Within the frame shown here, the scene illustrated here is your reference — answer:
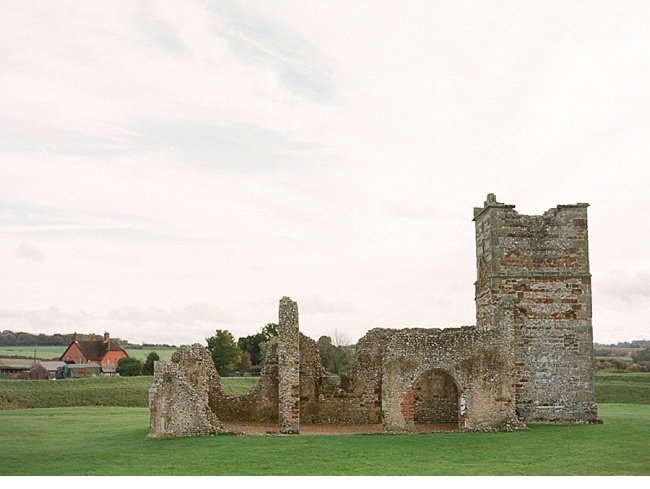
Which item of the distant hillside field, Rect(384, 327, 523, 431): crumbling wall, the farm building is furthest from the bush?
the farm building

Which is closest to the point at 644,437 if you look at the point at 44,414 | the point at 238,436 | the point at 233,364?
the point at 238,436

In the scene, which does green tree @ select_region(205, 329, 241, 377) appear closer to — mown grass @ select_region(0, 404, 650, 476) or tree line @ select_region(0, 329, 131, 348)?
tree line @ select_region(0, 329, 131, 348)

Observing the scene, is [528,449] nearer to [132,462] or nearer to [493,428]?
[493,428]

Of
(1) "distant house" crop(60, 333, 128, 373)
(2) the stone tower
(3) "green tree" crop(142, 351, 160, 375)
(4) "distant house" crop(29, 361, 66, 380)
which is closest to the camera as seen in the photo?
(2) the stone tower

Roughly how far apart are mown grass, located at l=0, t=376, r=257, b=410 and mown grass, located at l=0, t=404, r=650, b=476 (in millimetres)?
7920

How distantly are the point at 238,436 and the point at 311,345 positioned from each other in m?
5.95

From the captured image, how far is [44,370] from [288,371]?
498 inches

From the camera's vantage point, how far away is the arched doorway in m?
23.2

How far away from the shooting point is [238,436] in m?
19.0

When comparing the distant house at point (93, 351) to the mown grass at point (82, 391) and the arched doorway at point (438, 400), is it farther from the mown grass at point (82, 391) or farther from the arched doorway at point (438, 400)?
the arched doorway at point (438, 400)

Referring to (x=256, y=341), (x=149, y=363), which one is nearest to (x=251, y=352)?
(x=256, y=341)

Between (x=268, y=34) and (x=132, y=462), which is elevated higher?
(x=268, y=34)

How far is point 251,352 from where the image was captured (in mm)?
44781
